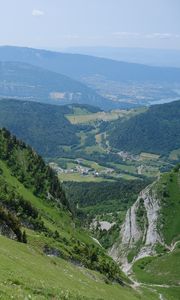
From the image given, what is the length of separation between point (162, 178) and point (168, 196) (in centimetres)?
1328

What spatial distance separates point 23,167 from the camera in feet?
503

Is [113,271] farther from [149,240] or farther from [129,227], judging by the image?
[129,227]

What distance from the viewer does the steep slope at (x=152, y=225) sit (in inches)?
5586

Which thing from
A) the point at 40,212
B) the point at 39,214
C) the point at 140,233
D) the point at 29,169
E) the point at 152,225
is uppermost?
the point at 39,214

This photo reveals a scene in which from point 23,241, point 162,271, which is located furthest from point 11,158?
point 23,241

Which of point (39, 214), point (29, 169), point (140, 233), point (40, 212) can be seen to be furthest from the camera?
point (140, 233)

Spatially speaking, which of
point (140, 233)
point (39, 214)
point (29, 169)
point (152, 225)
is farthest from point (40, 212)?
point (140, 233)

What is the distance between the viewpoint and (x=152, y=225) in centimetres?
15075

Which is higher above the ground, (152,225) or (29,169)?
(29,169)

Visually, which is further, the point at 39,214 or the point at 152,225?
the point at 152,225

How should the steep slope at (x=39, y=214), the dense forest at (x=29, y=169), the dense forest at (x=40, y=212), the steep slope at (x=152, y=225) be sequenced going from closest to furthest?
the steep slope at (x=39, y=214)
the dense forest at (x=40, y=212)
the steep slope at (x=152, y=225)
the dense forest at (x=29, y=169)

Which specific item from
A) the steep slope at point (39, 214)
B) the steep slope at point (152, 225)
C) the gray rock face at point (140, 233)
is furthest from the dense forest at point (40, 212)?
the steep slope at point (152, 225)

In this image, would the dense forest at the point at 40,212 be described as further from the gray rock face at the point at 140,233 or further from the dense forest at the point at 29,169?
the gray rock face at the point at 140,233

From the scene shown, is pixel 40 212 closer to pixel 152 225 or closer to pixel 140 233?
pixel 152 225
